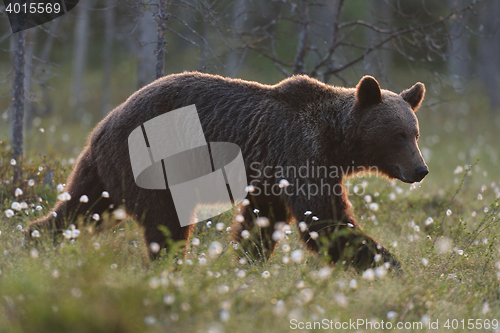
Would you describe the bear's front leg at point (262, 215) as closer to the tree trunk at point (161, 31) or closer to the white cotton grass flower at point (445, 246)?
the white cotton grass flower at point (445, 246)

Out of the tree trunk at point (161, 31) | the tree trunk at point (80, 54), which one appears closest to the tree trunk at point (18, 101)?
the tree trunk at point (161, 31)

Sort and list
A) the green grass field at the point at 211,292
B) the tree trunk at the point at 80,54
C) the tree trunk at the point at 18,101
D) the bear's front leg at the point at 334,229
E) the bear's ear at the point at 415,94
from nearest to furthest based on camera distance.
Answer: the green grass field at the point at 211,292
the bear's front leg at the point at 334,229
the bear's ear at the point at 415,94
the tree trunk at the point at 18,101
the tree trunk at the point at 80,54

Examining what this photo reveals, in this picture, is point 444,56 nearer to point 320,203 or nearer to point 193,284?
point 320,203

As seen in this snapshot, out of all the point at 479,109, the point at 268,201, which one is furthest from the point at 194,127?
the point at 479,109

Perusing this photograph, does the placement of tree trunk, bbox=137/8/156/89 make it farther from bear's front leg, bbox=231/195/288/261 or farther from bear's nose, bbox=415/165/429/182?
bear's nose, bbox=415/165/429/182

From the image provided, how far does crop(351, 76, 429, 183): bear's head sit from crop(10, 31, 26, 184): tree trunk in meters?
4.52

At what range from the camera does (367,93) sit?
4.49 m

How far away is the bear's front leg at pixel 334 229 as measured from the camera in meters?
4.10

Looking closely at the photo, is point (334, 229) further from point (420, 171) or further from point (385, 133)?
point (385, 133)

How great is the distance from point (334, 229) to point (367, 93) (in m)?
1.27

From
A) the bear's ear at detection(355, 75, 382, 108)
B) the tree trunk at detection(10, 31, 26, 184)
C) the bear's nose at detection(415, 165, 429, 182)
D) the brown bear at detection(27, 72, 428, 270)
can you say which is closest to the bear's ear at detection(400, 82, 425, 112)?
the brown bear at detection(27, 72, 428, 270)

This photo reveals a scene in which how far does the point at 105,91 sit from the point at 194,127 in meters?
14.6

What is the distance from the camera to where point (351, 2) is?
30.1m

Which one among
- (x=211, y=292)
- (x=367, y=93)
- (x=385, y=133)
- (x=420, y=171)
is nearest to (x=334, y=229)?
(x=420, y=171)
